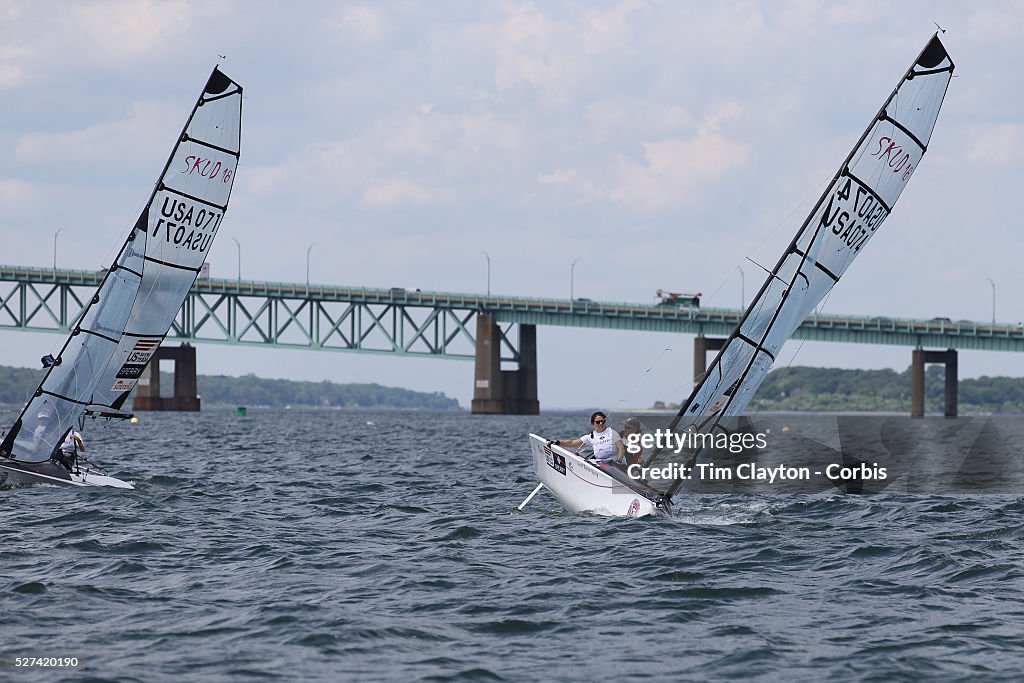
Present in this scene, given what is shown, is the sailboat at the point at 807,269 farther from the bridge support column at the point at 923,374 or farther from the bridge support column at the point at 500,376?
the bridge support column at the point at 923,374

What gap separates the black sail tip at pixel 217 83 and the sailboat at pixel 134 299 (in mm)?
20

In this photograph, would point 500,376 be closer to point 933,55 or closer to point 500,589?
point 933,55

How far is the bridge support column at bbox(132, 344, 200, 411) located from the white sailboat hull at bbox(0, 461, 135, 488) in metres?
97.7

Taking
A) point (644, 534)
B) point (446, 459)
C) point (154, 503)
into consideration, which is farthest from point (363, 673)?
point (446, 459)

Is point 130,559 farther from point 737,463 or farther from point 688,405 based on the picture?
point 737,463

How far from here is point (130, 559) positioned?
54.2ft

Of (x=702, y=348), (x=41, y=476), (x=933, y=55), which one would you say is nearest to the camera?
(x=933, y=55)

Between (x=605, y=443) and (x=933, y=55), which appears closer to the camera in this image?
(x=933, y=55)

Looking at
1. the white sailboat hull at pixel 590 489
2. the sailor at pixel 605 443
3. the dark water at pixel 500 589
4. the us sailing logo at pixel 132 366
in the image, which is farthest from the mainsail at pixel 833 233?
the us sailing logo at pixel 132 366

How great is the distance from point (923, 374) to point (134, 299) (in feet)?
365

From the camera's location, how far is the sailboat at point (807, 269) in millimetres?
20969

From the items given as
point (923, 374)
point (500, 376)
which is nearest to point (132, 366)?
point (500, 376)

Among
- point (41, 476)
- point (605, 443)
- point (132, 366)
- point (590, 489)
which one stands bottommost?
point (41, 476)

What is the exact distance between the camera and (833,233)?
69.1ft
